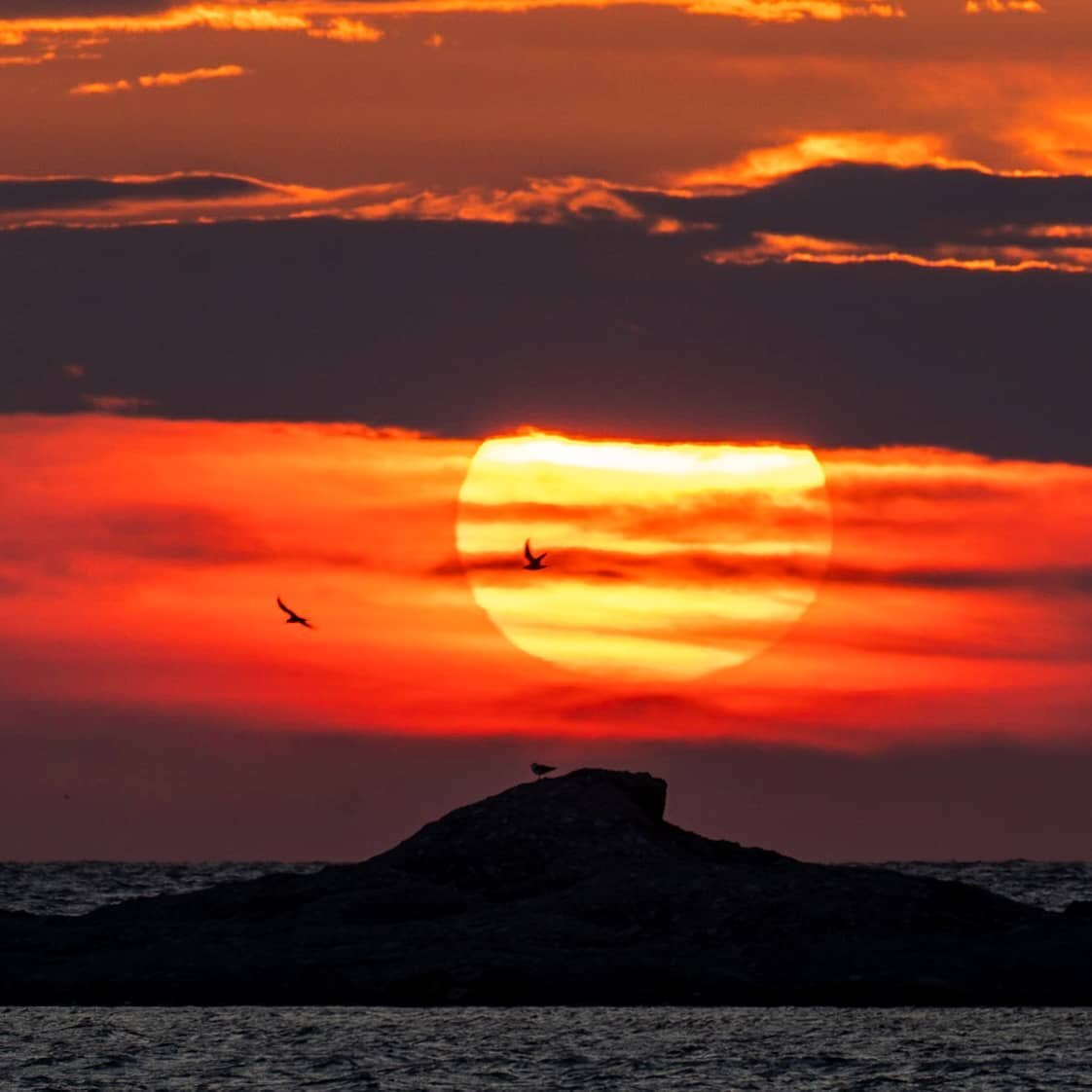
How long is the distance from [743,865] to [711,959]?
1338 centimetres

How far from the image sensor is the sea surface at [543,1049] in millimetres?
63031

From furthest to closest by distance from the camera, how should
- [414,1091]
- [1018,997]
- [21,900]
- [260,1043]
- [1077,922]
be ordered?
[21,900]
[1077,922]
[1018,997]
[260,1043]
[414,1091]

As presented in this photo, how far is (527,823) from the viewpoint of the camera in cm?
9444

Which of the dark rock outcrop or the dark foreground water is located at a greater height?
the dark rock outcrop

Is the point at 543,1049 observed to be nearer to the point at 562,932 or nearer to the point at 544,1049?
the point at 544,1049

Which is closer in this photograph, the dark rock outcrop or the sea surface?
the sea surface

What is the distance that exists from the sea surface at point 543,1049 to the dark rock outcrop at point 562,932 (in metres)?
1.54

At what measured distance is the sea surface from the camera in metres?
63.0

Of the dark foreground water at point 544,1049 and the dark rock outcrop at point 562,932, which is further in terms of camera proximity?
the dark rock outcrop at point 562,932

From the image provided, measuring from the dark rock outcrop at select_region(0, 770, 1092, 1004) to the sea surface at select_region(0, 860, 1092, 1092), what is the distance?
1541 mm

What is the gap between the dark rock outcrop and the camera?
79.4 meters

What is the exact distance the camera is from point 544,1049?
225 ft

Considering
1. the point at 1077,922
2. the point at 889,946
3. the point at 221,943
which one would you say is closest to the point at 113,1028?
the point at 221,943

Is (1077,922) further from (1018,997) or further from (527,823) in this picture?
(527,823)
